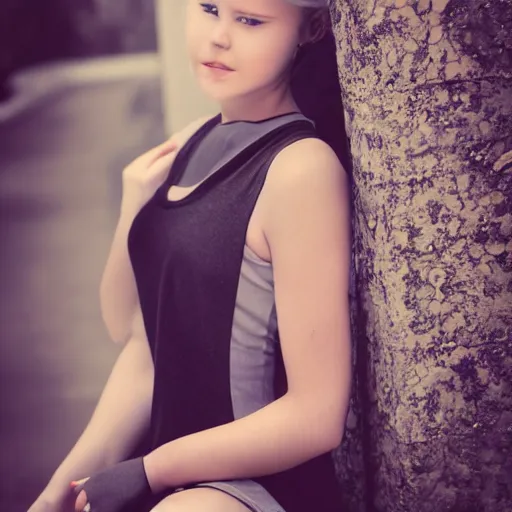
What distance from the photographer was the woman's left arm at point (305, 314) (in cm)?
87

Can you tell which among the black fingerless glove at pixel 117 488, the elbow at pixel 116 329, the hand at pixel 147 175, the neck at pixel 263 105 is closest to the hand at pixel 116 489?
the black fingerless glove at pixel 117 488

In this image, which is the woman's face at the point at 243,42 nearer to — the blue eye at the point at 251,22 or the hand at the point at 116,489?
the blue eye at the point at 251,22

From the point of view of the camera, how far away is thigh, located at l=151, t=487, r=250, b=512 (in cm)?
87

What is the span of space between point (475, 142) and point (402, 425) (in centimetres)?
35

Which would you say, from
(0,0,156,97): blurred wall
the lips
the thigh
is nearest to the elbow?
the thigh

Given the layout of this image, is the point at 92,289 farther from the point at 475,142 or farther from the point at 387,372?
the point at 475,142

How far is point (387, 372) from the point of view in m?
0.92

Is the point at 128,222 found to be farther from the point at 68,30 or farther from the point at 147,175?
the point at 68,30

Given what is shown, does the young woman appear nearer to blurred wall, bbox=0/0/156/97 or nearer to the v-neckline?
the v-neckline

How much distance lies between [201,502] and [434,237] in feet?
1.36

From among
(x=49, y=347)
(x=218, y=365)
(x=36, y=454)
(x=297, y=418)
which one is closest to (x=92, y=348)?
(x=49, y=347)

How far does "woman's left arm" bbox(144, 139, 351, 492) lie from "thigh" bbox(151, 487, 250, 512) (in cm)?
4

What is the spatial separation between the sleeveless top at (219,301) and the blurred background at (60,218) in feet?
1.76

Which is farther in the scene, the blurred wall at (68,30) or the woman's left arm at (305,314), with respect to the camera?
the blurred wall at (68,30)
